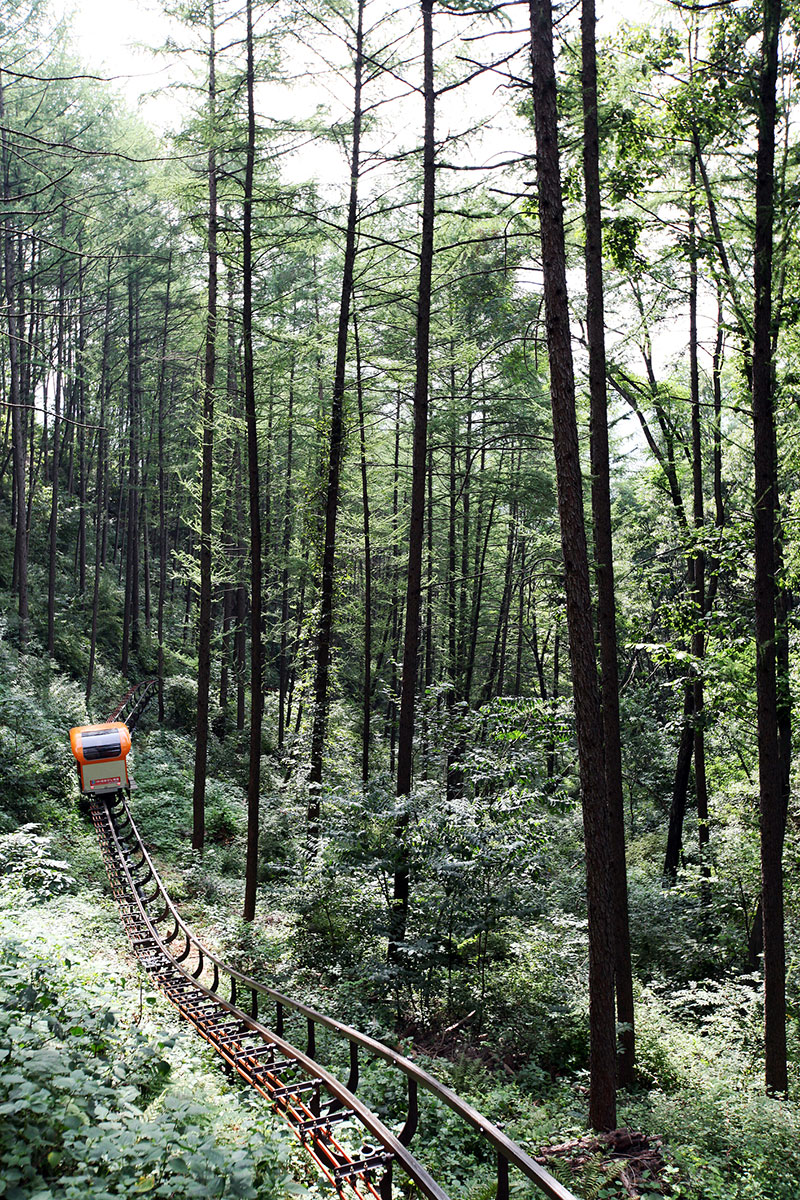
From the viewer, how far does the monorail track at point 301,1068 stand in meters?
4.52

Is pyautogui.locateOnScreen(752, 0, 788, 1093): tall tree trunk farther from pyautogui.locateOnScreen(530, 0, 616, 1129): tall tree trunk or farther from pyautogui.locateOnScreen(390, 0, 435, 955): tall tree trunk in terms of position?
pyautogui.locateOnScreen(390, 0, 435, 955): tall tree trunk

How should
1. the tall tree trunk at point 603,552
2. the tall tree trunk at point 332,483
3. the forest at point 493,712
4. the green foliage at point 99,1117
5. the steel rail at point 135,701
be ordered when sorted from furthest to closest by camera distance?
the steel rail at point 135,701 → the tall tree trunk at point 332,483 → the tall tree trunk at point 603,552 → the forest at point 493,712 → the green foliage at point 99,1117

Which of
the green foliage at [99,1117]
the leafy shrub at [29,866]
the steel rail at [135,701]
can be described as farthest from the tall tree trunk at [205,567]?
the green foliage at [99,1117]

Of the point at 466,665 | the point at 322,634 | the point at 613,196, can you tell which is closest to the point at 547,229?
the point at 613,196

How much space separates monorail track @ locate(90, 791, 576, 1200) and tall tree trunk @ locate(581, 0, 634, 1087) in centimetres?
284

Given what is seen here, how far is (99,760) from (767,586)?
1366 centimetres

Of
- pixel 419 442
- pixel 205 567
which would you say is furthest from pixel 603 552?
pixel 205 567

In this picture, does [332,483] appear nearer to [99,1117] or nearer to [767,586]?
[767,586]

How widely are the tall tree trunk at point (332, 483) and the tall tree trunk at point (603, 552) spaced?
6.36m

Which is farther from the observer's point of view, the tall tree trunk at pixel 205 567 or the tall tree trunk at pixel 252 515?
the tall tree trunk at pixel 205 567

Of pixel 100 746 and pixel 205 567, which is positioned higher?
pixel 205 567

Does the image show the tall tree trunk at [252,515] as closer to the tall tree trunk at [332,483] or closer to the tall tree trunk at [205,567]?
the tall tree trunk at [332,483]

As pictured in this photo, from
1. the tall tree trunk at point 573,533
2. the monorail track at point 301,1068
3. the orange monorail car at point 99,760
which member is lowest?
the monorail track at point 301,1068

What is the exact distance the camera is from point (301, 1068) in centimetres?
780
